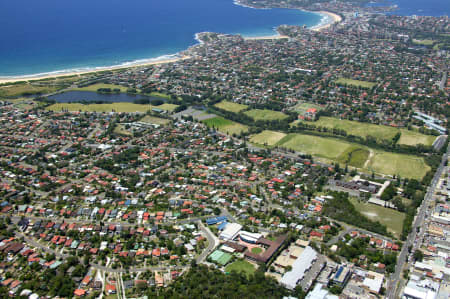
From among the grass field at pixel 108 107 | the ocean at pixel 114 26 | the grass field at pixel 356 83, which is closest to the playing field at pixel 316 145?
the grass field at pixel 108 107

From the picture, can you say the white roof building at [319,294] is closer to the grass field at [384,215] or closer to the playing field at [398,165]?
the grass field at [384,215]

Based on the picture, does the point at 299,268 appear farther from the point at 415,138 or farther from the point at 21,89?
the point at 21,89

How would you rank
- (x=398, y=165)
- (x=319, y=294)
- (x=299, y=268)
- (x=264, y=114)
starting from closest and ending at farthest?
1. (x=319, y=294)
2. (x=299, y=268)
3. (x=398, y=165)
4. (x=264, y=114)

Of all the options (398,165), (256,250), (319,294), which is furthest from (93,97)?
(319,294)

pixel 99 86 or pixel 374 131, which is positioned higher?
pixel 99 86

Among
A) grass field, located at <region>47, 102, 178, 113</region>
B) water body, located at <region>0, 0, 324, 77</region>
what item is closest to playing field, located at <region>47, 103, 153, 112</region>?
grass field, located at <region>47, 102, 178, 113</region>

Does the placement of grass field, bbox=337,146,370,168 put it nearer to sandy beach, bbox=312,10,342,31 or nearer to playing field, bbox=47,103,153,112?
playing field, bbox=47,103,153,112

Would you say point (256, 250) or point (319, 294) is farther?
point (256, 250)

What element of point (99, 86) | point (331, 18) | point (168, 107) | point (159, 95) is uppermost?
point (331, 18)
